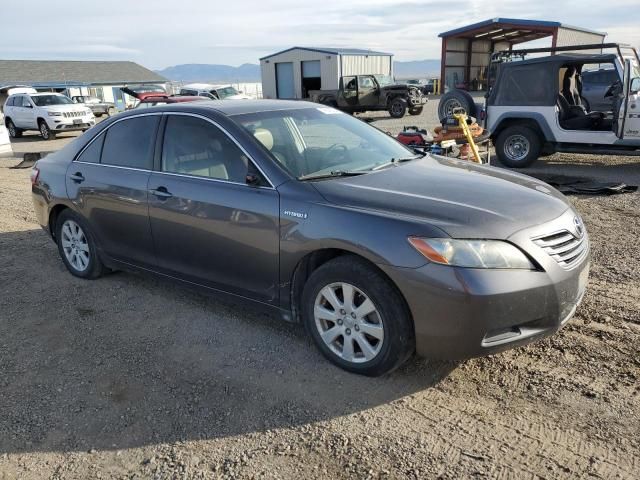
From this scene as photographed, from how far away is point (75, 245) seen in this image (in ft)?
16.7

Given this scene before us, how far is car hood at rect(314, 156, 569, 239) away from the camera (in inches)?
116

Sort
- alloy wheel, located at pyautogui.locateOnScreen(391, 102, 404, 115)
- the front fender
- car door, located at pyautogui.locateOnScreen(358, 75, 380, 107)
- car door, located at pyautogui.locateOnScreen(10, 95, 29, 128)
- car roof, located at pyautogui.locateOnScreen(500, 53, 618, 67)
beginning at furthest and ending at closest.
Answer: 1. car door, located at pyautogui.locateOnScreen(358, 75, 380, 107)
2. alloy wheel, located at pyautogui.locateOnScreen(391, 102, 404, 115)
3. car door, located at pyautogui.locateOnScreen(10, 95, 29, 128)
4. car roof, located at pyautogui.locateOnScreen(500, 53, 618, 67)
5. the front fender

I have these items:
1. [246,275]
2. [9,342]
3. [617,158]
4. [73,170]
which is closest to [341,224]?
[246,275]

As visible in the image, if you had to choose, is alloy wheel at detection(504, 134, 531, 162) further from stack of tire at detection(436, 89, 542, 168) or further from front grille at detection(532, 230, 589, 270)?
front grille at detection(532, 230, 589, 270)

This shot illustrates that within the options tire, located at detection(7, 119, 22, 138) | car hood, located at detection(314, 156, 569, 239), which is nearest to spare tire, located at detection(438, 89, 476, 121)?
car hood, located at detection(314, 156, 569, 239)

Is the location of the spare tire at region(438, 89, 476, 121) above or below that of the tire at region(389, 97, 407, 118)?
above

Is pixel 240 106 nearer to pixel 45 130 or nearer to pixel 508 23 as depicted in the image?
pixel 45 130

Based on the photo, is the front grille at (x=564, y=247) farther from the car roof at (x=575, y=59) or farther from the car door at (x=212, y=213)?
the car roof at (x=575, y=59)

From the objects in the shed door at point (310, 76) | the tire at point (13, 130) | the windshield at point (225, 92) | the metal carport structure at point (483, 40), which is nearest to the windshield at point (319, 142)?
the tire at point (13, 130)

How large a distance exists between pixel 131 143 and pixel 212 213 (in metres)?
1.27

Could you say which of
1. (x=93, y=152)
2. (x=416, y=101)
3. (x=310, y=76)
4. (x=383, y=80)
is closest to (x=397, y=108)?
(x=416, y=101)

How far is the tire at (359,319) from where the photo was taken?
9.81 ft

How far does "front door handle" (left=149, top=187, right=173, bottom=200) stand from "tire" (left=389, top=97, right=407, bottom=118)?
19825 mm

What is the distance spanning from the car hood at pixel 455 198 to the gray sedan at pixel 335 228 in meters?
0.01
